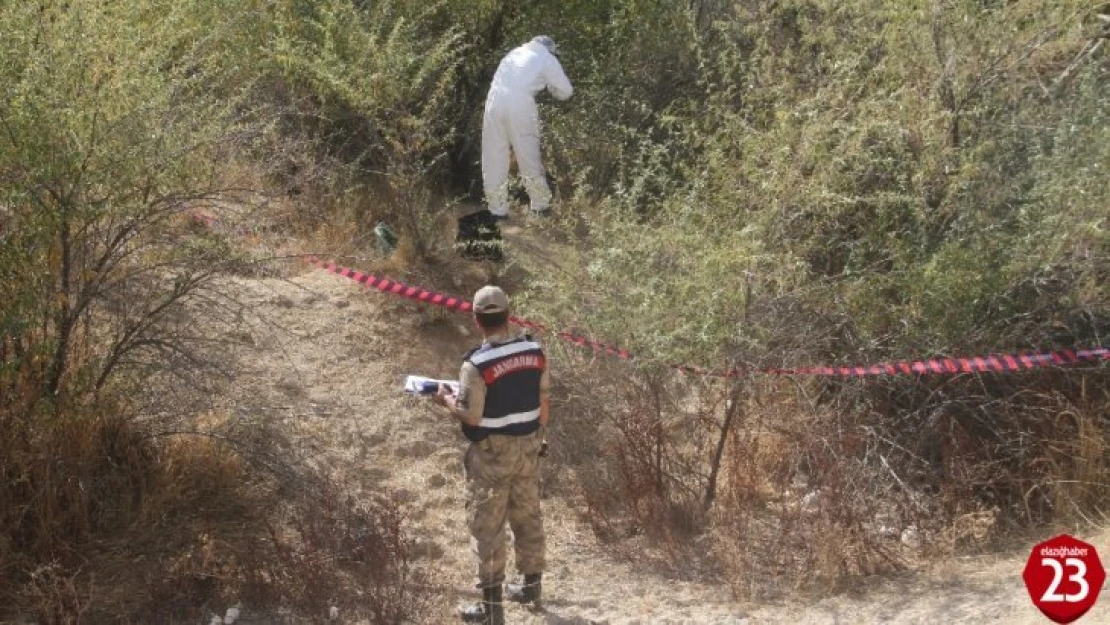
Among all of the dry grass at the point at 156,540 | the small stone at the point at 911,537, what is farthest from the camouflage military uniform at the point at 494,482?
the small stone at the point at 911,537

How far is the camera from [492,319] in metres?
5.58

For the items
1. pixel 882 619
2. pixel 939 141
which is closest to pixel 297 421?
pixel 882 619

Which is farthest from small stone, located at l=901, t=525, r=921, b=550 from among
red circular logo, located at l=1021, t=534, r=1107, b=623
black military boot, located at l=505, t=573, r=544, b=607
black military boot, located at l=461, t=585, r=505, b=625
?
black military boot, located at l=461, t=585, r=505, b=625

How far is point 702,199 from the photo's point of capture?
24.4 ft

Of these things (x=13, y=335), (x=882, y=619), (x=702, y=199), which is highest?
(x=702, y=199)

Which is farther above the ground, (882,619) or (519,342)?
(519,342)

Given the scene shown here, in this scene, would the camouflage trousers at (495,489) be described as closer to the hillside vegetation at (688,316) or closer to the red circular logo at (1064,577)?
the hillside vegetation at (688,316)

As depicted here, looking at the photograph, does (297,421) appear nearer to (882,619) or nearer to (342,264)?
(342,264)

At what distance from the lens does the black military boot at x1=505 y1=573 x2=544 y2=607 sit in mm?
5983

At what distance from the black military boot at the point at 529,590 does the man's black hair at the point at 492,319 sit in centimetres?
126

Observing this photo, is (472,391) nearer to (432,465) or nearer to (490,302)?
(490,302)

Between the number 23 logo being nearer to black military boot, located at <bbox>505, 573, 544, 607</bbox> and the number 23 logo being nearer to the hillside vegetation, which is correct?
the hillside vegetation

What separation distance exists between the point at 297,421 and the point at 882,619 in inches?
148

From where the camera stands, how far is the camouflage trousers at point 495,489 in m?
5.66
